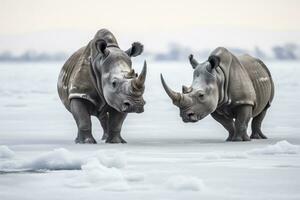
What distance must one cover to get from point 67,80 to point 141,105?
5.56 feet

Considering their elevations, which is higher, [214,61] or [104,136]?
[214,61]

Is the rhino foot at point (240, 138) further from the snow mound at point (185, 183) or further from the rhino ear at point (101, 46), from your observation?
the snow mound at point (185, 183)

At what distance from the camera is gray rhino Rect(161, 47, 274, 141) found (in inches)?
511

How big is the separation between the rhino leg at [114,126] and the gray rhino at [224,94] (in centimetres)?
73

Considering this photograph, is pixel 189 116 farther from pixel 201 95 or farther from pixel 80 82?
pixel 80 82

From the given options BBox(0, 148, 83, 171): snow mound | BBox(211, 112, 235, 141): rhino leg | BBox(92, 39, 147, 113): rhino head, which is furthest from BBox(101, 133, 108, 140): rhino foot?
BBox(0, 148, 83, 171): snow mound

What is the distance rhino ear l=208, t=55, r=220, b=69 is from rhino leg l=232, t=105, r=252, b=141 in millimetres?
611

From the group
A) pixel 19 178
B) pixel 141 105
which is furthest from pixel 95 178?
pixel 141 105

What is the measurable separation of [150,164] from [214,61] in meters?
3.04

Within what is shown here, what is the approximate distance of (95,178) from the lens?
9133mm

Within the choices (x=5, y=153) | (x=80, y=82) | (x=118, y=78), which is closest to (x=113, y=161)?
(x=5, y=153)

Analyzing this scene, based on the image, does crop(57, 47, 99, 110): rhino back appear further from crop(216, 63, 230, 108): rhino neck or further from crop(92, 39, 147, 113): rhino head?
crop(216, 63, 230, 108): rhino neck

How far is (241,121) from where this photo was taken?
526 inches

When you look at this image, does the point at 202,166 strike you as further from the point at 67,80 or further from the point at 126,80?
the point at 67,80
